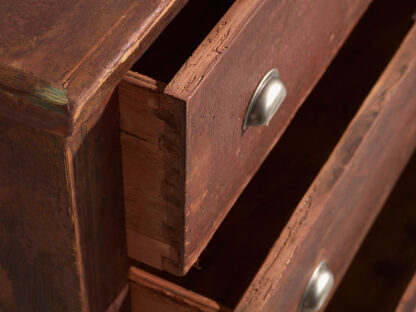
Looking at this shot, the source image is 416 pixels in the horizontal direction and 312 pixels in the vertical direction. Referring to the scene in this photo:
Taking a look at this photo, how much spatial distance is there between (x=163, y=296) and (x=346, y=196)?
0.62ft

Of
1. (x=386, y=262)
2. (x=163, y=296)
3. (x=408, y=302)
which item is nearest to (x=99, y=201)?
(x=163, y=296)

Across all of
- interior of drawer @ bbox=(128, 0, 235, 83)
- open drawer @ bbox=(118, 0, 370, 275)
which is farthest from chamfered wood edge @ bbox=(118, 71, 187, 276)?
interior of drawer @ bbox=(128, 0, 235, 83)

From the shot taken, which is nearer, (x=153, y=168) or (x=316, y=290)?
(x=153, y=168)

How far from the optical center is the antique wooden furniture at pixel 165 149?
1.27ft

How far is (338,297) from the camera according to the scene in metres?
0.87

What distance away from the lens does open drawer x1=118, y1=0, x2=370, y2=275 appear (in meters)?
0.44

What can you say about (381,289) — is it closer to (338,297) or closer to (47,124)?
(338,297)

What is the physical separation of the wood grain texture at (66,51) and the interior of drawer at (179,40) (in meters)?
0.20

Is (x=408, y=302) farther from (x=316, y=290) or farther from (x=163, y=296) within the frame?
(x=163, y=296)

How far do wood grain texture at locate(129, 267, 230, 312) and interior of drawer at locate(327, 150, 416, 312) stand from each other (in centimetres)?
31

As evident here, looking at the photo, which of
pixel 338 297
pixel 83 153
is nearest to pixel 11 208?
pixel 83 153

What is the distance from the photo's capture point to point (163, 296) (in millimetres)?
596

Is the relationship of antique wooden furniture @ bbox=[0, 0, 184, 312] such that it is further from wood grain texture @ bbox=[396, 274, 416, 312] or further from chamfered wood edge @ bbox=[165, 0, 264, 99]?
wood grain texture @ bbox=[396, 274, 416, 312]

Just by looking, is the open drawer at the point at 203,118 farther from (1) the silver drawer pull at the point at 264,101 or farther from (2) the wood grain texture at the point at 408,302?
(2) the wood grain texture at the point at 408,302
